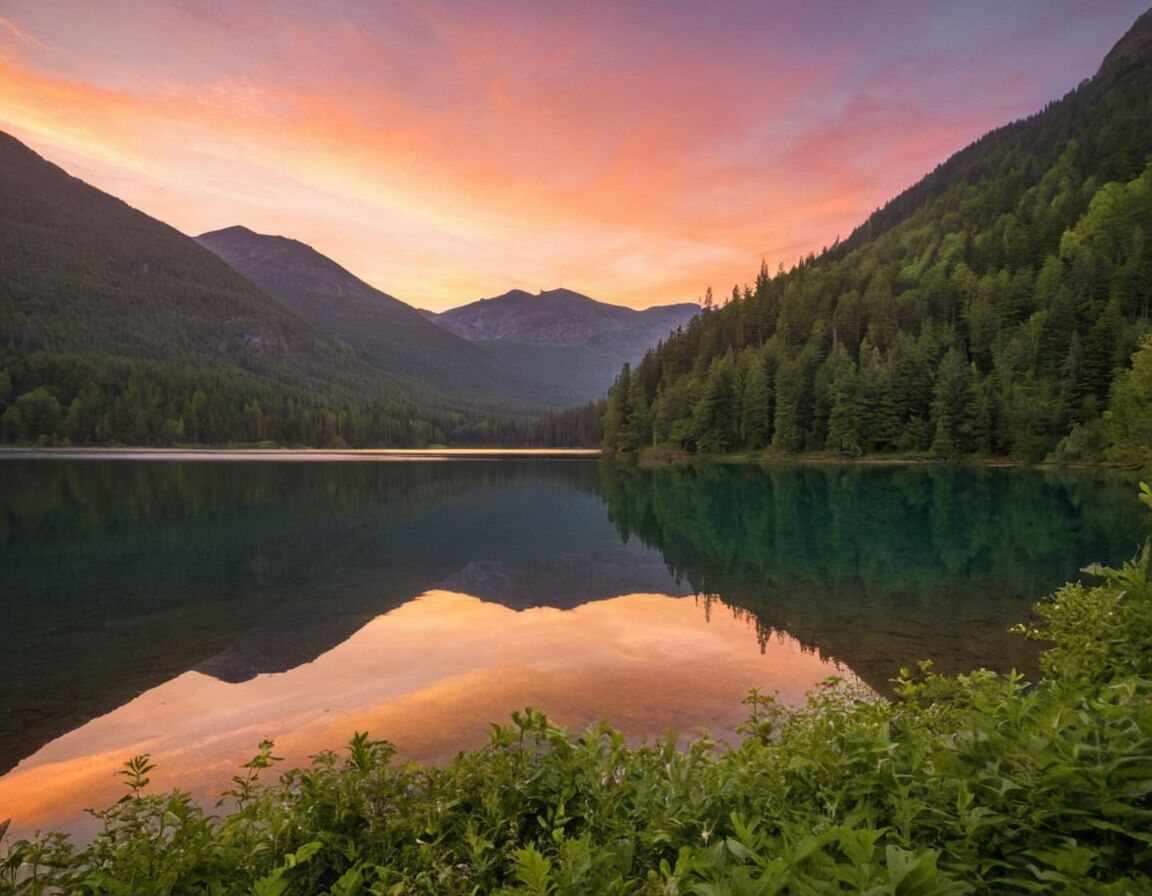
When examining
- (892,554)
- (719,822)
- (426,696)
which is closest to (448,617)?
(426,696)

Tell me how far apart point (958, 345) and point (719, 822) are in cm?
14209

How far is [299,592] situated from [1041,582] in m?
28.4

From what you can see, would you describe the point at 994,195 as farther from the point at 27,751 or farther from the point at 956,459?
the point at 27,751

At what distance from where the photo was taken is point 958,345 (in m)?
124

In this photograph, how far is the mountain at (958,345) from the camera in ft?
324

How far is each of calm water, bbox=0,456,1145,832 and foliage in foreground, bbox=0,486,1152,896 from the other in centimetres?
585

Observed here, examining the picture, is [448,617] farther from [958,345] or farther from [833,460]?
[958,345]

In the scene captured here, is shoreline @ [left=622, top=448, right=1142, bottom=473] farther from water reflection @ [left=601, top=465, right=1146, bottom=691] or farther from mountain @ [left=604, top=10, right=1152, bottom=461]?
water reflection @ [left=601, top=465, right=1146, bottom=691]

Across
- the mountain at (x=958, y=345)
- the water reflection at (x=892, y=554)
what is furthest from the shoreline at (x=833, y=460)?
the water reflection at (x=892, y=554)

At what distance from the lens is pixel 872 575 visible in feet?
84.7

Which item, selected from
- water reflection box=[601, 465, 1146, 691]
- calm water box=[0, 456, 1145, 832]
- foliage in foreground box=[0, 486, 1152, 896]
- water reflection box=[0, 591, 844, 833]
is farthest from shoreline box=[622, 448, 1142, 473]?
foliage in foreground box=[0, 486, 1152, 896]

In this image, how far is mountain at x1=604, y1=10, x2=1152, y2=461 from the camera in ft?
324

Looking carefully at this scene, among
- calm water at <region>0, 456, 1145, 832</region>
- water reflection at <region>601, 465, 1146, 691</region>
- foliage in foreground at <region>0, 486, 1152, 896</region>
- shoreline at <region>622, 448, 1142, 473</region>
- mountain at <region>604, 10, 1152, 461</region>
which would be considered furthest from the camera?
mountain at <region>604, 10, 1152, 461</region>

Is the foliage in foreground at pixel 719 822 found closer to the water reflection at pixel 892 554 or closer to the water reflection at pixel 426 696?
the water reflection at pixel 426 696
